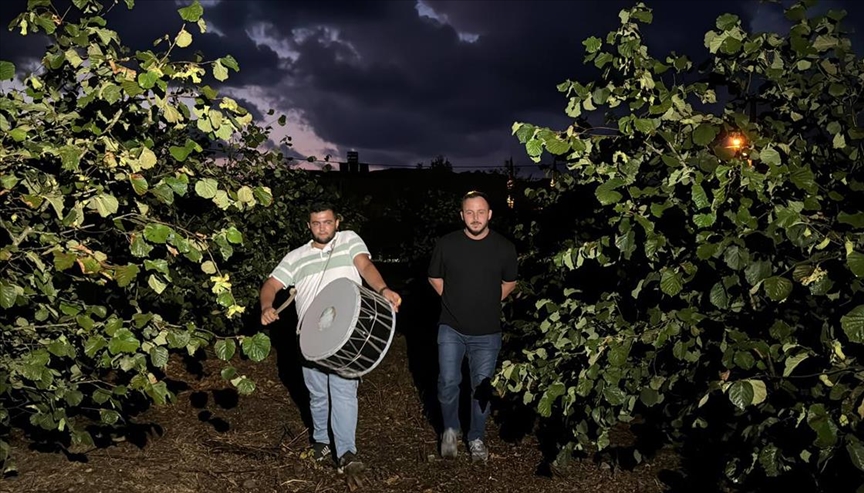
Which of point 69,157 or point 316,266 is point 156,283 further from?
point 316,266

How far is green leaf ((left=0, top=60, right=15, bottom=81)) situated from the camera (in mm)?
2723

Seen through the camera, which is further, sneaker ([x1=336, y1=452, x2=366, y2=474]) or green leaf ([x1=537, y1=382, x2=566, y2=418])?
sneaker ([x1=336, y1=452, x2=366, y2=474])

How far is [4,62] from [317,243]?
2755 millimetres

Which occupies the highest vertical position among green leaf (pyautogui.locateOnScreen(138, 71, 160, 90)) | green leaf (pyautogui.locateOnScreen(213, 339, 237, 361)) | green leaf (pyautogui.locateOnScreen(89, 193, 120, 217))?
green leaf (pyautogui.locateOnScreen(138, 71, 160, 90))

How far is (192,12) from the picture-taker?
254 centimetres

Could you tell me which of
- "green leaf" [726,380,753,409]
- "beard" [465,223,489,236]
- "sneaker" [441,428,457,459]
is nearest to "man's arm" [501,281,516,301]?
"beard" [465,223,489,236]

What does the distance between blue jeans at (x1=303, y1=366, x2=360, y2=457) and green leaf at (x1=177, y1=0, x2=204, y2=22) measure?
3090 mm

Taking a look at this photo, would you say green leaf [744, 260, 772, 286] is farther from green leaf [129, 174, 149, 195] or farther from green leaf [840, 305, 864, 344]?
green leaf [129, 174, 149, 195]

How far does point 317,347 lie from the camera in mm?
4734

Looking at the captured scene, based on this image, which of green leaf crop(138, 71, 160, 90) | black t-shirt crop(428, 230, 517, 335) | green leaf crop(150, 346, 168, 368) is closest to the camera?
green leaf crop(138, 71, 160, 90)

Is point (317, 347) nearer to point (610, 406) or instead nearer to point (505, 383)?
point (505, 383)

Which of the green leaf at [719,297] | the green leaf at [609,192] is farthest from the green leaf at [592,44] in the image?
the green leaf at [719,297]

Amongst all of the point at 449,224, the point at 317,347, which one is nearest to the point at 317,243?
the point at 317,347

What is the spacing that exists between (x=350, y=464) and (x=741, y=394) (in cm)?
329
